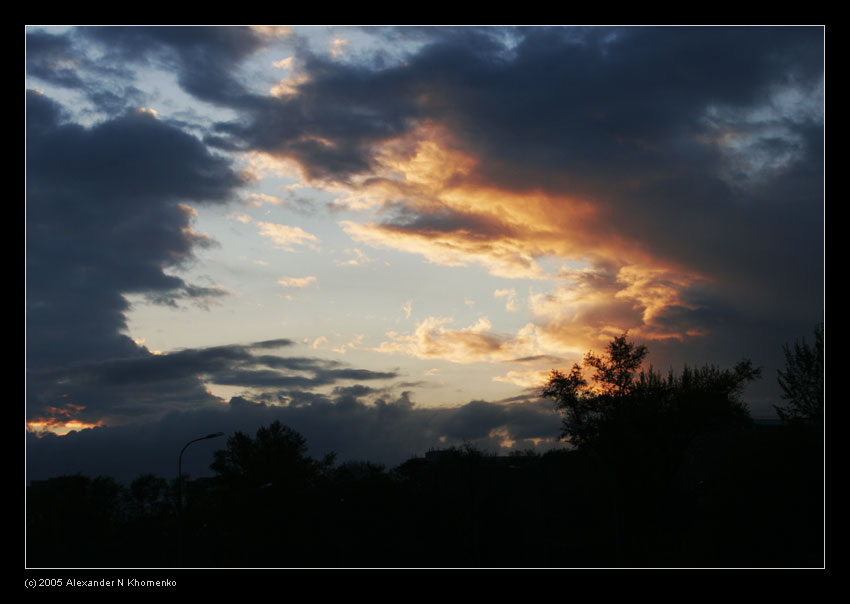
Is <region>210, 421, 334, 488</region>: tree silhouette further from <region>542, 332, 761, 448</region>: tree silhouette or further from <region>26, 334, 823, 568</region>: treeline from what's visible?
<region>542, 332, 761, 448</region>: tree silhouette

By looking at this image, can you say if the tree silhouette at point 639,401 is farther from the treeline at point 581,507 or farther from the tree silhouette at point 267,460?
the tree silhouette at point 267,460

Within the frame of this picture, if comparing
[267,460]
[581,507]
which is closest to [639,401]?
[581,507]

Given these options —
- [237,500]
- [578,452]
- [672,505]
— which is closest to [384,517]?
[578,452]

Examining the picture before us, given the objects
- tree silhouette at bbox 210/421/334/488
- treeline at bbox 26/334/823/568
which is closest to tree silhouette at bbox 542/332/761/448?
treeline at bbox 26/334/823/568

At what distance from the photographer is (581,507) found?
206ft

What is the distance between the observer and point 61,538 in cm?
6656

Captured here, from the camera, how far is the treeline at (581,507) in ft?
141

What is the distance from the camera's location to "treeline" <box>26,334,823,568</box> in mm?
43031

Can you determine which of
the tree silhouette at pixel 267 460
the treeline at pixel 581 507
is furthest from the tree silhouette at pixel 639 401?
the tree silhouette at pixel 267 460

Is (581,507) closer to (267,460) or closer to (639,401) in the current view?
(639,401)

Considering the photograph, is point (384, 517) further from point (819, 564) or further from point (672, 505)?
point (819, 564)

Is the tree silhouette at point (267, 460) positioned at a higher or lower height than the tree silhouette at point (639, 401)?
lower

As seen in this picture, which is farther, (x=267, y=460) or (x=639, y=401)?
(x=267, y=460)
